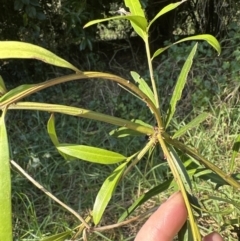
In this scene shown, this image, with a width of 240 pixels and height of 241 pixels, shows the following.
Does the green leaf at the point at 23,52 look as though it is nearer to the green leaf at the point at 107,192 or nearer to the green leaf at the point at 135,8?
the green leaf at the point at 107,192

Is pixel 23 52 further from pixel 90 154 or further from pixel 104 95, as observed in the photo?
pixel 104 95

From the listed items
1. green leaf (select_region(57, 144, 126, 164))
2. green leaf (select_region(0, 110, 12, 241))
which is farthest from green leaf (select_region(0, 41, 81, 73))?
green leaf (select_region(57, 144, 126, 164))

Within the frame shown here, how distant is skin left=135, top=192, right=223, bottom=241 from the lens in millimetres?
665

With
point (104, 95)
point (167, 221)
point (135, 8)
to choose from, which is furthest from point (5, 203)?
point (104, 95)

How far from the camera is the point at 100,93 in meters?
2.86

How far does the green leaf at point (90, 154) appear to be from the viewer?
0.66m

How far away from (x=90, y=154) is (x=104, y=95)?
7.15 feet

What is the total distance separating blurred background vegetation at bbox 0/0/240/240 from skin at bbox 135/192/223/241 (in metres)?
1.21

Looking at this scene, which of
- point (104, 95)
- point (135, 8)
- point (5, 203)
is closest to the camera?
point (5, 203)

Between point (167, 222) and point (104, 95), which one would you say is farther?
point (104, 95)

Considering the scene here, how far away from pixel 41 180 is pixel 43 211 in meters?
0.18

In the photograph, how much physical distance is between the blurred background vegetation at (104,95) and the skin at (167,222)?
3.98 ft

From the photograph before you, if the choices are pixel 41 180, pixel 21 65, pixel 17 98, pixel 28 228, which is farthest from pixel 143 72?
pixel 17 98

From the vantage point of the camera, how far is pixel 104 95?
112 inches
